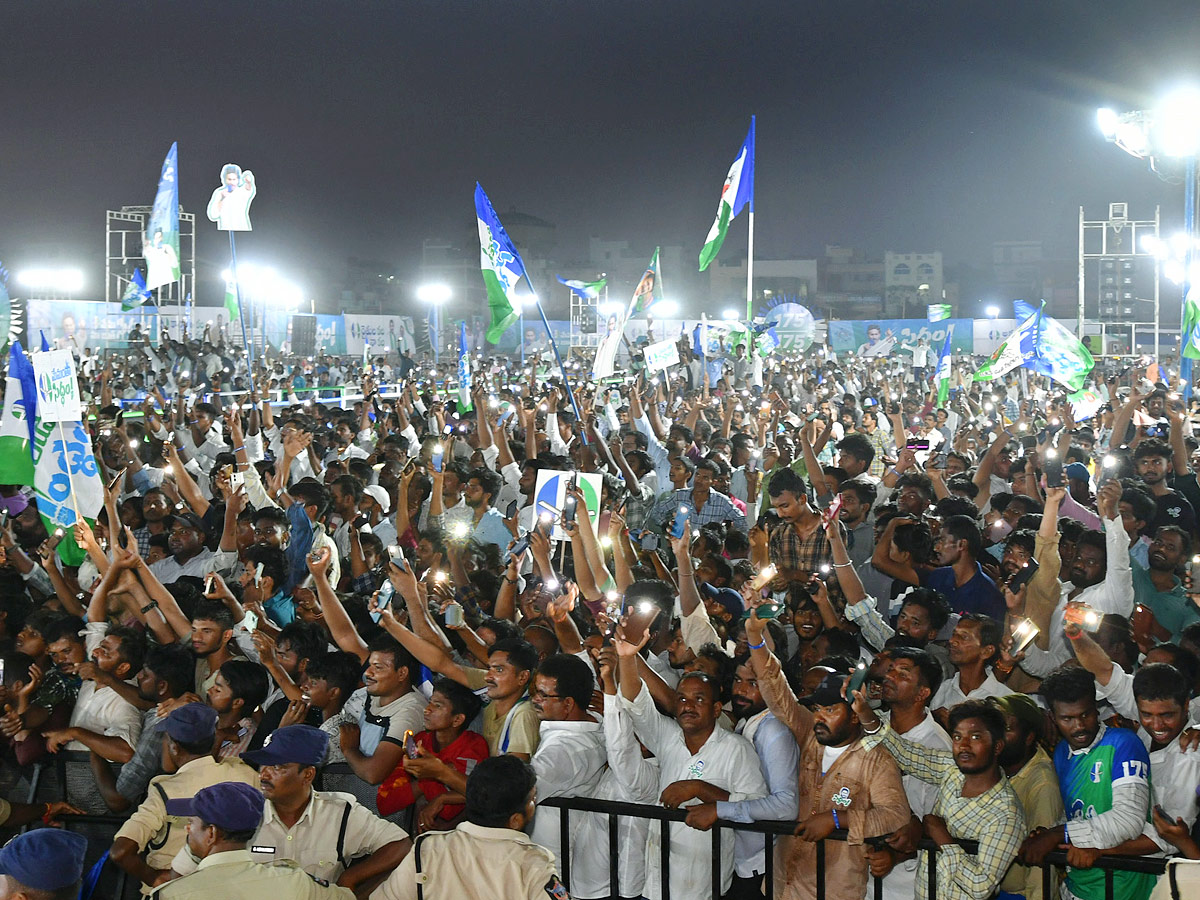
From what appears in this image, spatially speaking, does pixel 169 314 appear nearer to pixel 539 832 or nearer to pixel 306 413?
pixel 306 413

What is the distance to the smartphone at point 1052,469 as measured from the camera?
9.73 metres

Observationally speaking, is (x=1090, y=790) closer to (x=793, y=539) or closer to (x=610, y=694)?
(x=610, y=694)

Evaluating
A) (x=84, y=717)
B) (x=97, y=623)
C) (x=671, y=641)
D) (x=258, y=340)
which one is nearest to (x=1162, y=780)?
(x=671, y=641)

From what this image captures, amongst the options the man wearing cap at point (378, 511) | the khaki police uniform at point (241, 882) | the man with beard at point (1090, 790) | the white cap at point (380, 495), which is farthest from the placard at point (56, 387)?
the man with beard at point (1090, 790)

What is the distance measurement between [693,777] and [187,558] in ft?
14.6

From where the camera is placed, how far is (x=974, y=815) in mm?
3889

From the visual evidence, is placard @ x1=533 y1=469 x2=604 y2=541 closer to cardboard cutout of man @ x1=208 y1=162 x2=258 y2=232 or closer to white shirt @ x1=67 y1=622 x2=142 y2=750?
white shirt @ x1=67 y1=622 x2=142 y2=750

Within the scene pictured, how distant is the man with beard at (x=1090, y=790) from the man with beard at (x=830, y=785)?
0.53 m

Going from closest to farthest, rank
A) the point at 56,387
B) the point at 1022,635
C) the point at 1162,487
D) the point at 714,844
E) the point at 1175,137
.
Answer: the point at 714,844
the point at 1022,635
the point at 56,387
the point at 1162,487
the point at 1175,137

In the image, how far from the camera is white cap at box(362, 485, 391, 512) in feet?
30.2

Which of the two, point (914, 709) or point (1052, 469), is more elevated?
point (1052, 469)

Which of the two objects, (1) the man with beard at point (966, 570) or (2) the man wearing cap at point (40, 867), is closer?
(2) the man wearing cap at point (40, 867)

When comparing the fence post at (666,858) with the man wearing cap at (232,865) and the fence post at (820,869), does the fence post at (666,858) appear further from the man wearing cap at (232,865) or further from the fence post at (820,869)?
the man wearing cap at (232,865)

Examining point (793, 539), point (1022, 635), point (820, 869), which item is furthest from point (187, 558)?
point (1022, 635)
